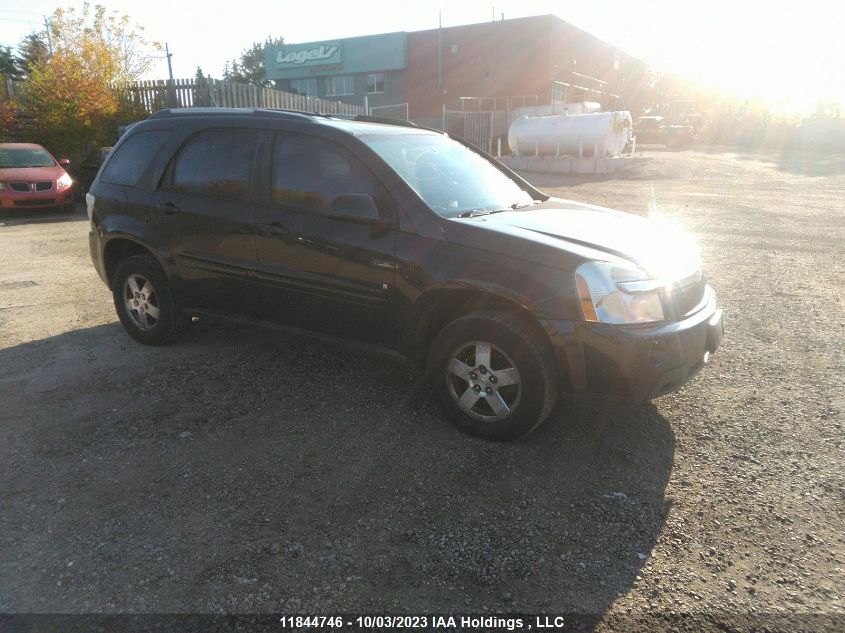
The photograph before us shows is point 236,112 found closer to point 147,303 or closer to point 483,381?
point 147,303

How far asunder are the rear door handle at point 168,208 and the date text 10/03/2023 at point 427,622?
3.39 meters

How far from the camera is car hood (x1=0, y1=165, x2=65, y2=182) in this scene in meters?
13.2

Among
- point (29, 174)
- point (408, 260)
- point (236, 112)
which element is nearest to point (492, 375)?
point (408, 260)

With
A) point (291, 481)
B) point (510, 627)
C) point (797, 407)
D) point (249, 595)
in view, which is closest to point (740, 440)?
point (797, 407)

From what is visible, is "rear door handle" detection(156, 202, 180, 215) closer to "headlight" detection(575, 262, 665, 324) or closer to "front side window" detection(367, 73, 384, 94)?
"headlight" detection(575, 262, 665, 324)

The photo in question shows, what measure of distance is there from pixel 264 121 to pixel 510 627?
142 inches

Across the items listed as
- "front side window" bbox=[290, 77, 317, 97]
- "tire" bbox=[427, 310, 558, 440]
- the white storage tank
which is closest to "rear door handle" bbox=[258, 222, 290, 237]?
"tire" bbox=[427, 310, 558, 440]

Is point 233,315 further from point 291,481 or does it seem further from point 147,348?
point 291,481

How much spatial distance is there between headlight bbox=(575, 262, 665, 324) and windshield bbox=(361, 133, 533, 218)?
1.02 m

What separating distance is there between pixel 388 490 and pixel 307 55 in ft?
159

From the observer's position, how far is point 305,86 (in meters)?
48.2

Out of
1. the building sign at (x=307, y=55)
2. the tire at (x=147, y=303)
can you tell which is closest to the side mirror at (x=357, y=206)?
the tire at (x=147, y=303)

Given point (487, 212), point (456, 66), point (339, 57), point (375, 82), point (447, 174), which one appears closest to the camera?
point (487, 212)

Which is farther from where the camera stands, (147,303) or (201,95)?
(201,95)
